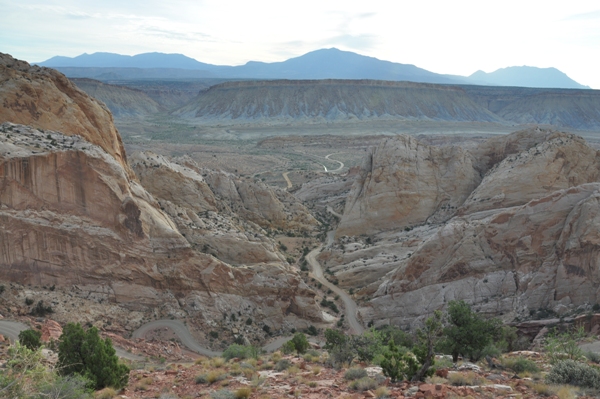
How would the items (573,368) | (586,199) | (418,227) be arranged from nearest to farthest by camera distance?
(573,368), (586,199), (418,227)

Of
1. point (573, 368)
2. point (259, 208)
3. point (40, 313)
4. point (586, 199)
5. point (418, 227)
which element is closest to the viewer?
point (573, 368)

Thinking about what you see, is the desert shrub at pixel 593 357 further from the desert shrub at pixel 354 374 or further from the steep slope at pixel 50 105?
the steep slope at pixel 50 105

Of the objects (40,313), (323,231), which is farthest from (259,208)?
(40,313)

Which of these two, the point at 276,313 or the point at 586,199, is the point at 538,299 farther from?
Result: the point at 276,313

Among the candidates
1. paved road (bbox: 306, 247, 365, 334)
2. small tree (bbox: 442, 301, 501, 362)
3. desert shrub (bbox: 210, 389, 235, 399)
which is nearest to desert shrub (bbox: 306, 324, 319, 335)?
paved road (bbox: 306, 247, 365, 334)

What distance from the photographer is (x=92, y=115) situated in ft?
114

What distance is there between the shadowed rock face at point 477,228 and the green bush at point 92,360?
69.1ft

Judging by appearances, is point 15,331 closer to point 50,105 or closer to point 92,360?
point 92,360

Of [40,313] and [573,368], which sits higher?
[573,368]

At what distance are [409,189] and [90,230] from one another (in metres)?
33.4

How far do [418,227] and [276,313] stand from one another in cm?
2008

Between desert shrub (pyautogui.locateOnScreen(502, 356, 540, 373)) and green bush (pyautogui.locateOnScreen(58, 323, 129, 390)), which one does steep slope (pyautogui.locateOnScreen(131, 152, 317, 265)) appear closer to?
green bush (pyautogui.locateOnScreen(58, 323, 129, 390))

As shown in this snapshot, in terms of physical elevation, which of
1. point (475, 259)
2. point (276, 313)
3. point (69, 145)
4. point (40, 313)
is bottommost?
point (276, 313)

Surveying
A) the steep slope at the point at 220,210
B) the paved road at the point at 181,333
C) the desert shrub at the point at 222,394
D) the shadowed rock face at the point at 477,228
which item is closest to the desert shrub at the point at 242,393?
the desert shrub at the point at 222,394
